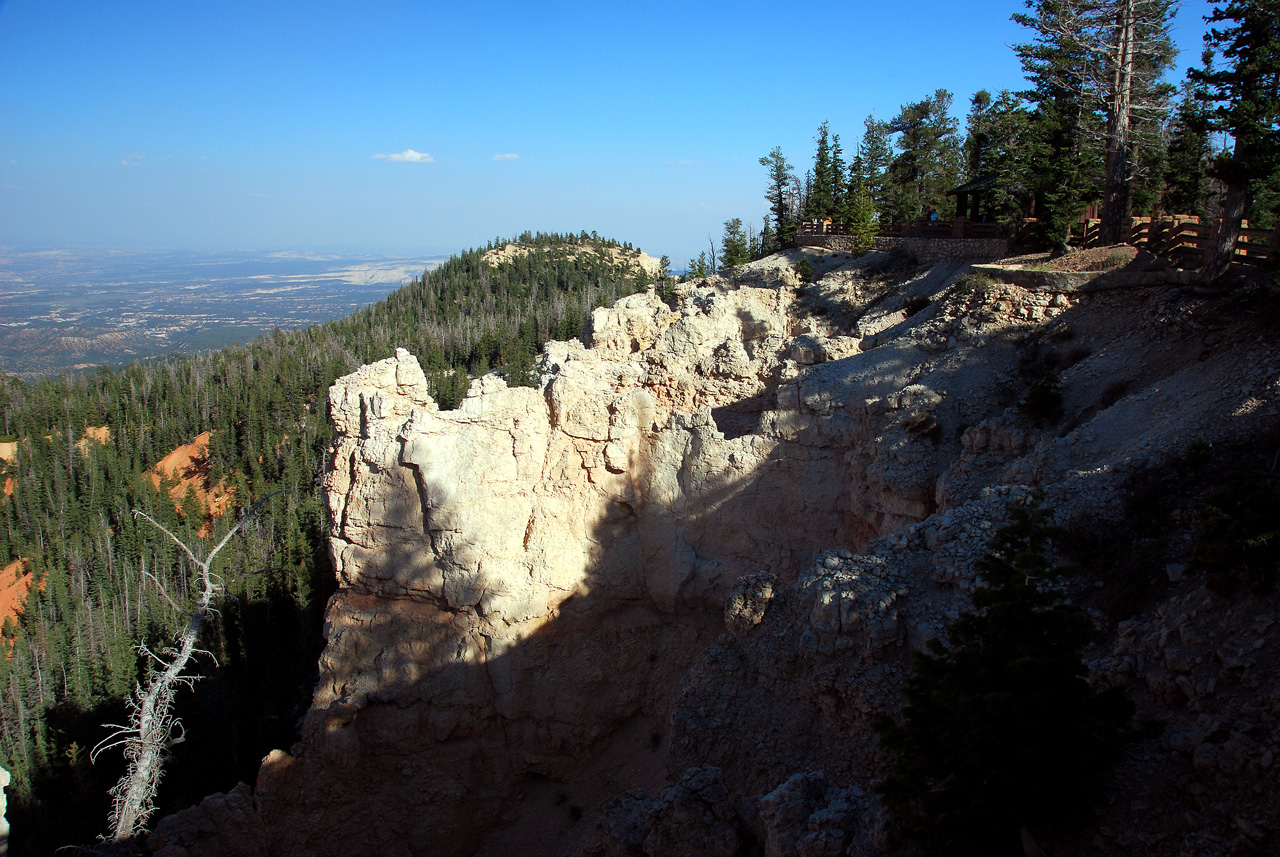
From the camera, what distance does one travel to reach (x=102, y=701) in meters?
32.2

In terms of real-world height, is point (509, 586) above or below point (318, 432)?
above

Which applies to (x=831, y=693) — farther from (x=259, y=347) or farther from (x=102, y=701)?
(x=259, y=347)

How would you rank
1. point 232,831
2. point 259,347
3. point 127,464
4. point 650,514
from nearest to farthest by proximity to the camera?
1. point 232,831
2. point 650,514
3. point 127,464
4. point 259,347

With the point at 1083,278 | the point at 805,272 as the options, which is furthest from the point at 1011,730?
the point at 805,272

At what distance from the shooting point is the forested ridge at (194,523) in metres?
29.0

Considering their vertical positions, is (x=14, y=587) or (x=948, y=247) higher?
(x=948, y=247)

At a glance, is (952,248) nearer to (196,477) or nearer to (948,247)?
(948,247)

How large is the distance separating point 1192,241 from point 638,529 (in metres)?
16.6

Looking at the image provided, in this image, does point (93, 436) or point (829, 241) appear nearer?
point (829, 241)

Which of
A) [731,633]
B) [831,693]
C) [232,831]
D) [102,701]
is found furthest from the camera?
[102,701]

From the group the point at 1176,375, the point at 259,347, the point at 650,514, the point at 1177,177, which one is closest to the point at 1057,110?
the point at 1177,177

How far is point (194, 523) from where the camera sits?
54.8 meters

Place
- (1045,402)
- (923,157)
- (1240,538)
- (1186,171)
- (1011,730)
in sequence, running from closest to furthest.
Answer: (1011,730) < (1240,538) < (1045,402) < (1186,171) < (923,157)

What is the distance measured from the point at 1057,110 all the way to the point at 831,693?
27.7 m
